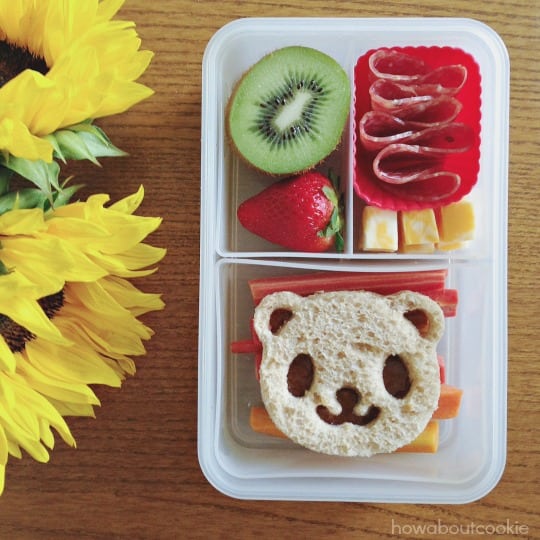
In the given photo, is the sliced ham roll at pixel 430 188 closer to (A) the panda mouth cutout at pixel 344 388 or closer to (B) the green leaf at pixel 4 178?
(A) the panda mouth cutout at pixel 344 388

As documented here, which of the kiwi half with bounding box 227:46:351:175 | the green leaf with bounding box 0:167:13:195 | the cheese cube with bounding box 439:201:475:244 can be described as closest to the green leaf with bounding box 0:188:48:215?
the green leaf with bounding box 0:167:13:195

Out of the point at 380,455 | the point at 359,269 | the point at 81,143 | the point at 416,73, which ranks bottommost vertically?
the point at 380,455

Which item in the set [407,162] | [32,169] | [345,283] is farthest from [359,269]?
[32,169]

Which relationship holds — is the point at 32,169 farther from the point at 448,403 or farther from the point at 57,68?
the point at 448,403

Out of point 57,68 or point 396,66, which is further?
point 396,66

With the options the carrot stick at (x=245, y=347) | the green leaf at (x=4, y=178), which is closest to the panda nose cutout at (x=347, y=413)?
the carrot stick at (x=245, y=347)

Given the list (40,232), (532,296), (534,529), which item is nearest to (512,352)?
(532,296)

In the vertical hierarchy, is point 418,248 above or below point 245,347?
above
